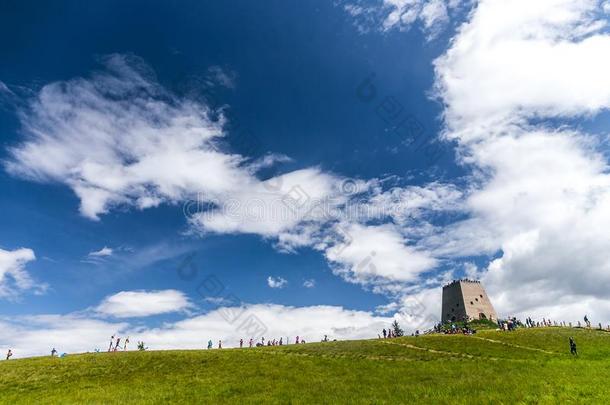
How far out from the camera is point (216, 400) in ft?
73.7

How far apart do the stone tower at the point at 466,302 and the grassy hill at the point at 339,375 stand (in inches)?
3212

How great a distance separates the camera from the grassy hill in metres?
20.1

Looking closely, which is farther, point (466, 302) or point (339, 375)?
point (466, 302)

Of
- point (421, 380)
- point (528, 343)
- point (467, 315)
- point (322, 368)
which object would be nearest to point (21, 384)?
point (322, 368)

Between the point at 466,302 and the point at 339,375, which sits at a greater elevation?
the point at 466,302

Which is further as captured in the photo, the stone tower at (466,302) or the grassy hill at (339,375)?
the stone tower at (466,302)

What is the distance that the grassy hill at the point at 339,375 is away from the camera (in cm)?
2014

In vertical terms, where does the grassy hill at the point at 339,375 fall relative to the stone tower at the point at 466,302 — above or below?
below

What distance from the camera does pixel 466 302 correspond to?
12594cm

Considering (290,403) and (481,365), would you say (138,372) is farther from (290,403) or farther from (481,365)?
(481,365)

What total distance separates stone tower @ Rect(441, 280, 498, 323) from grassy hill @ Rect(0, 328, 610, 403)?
268 feet

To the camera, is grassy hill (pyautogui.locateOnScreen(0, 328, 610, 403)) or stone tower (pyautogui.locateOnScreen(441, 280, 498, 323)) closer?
grassy hill (pyautogui.locateOnScreen(0, 328, 610, 403))

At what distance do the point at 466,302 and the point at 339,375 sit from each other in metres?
112

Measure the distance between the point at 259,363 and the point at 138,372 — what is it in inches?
425
